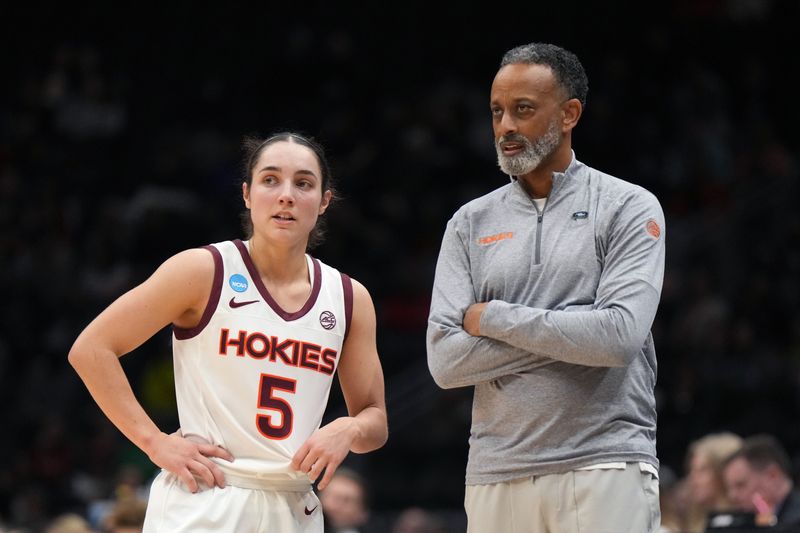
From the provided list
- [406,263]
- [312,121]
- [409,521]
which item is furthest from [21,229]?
[409,521]

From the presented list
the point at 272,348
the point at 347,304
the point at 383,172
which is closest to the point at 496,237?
the point at 347,304

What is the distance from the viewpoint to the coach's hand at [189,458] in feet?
14.3

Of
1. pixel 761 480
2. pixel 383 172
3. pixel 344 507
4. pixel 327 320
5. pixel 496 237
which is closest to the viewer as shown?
pixel 496 237

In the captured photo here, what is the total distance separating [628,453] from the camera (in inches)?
167

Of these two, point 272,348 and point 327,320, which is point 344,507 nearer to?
point 327,320

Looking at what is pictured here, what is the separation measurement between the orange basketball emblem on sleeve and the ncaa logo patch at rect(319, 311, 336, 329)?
1.20 m

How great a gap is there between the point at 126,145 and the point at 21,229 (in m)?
1.67

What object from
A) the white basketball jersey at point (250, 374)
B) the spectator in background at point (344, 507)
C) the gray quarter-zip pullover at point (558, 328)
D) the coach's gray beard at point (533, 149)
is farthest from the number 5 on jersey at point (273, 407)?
the spectator in background at point (344, 507)

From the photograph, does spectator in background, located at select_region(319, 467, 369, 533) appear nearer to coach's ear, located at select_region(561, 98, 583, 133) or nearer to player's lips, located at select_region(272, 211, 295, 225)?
player's lips, located at select_region(272, 211, 295, 225)

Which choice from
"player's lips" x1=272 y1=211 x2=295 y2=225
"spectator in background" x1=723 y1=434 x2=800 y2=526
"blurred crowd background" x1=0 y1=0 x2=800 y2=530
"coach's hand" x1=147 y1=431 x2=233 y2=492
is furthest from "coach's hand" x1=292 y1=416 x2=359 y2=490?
"blurred crowd background" x1=0 y1=0 x2=800 y2=530

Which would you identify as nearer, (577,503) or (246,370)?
(577,503)

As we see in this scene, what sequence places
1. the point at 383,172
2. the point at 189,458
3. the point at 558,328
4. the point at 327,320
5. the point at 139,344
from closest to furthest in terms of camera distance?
the point at 558,328 → the point at 189,458 → the point at 139,344 → the point at 327,320 → the point at 383,172

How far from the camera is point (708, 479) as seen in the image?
821cm

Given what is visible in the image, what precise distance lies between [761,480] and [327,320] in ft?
12.8
